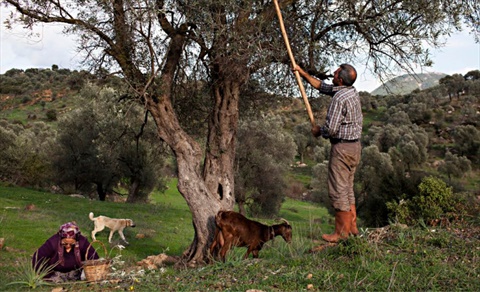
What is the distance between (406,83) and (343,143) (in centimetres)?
567

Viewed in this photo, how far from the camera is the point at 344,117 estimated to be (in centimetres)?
721

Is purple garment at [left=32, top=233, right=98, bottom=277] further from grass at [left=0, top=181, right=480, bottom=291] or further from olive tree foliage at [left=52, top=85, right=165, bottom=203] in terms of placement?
olive tree foliage at [left=52, top=85, right=165, bottom=203]

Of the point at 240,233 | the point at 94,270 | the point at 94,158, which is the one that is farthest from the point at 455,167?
the point at 94,270

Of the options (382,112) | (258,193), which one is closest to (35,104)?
(258,193)

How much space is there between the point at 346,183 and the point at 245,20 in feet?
14.9

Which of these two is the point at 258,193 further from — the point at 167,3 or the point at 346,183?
the point at 346,183

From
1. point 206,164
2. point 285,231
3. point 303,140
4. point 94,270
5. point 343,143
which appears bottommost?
point 94,270

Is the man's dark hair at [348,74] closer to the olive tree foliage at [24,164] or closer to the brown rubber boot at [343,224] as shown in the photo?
the brown rubber boot at [343,224]

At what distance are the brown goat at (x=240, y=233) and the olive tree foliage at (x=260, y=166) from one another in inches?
868

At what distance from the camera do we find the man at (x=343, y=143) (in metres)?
7.14

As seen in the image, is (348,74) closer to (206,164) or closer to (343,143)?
(343,143)

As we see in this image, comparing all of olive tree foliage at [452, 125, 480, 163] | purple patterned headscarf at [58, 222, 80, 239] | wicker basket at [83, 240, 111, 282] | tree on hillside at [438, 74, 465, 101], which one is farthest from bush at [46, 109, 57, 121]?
tree on hillside at [438, 74, 465, 101]

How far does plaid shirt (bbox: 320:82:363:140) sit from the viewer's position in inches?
279

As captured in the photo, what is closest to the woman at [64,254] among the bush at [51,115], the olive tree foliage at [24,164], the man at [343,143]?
the man at [343,143]
